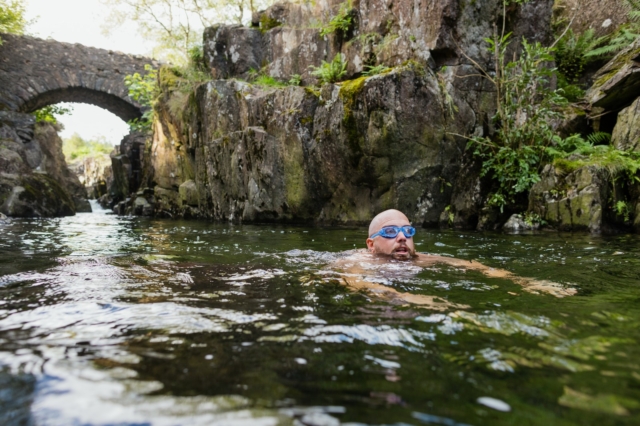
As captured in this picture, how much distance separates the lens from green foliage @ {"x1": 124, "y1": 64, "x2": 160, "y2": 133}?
17244mm

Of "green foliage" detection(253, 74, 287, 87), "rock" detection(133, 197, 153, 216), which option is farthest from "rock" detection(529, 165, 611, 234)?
"rock" detection(133, 197, 153, 216)

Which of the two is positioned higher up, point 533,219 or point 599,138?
point 599,138

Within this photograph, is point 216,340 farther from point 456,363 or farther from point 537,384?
point 537,384

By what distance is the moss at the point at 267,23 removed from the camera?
1382cm

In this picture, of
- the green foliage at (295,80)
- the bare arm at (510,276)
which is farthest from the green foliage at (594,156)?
the green foliage at (295,80)

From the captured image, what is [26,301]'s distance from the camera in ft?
8.79

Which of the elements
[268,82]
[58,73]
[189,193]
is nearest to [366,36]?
[268,82]

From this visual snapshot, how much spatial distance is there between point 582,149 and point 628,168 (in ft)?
3.06

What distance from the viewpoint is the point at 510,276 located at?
3504 millimetres

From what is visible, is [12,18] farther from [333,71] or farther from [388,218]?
[388,218]

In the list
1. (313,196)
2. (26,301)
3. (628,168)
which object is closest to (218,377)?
(26,301)

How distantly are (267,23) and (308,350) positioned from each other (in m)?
14.0

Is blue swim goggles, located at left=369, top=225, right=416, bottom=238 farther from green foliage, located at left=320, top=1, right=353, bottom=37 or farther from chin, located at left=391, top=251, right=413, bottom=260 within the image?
green foliage, located at left=320, top=1, right=353, bottom=37

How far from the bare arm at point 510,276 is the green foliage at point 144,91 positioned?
1474 centimetres
